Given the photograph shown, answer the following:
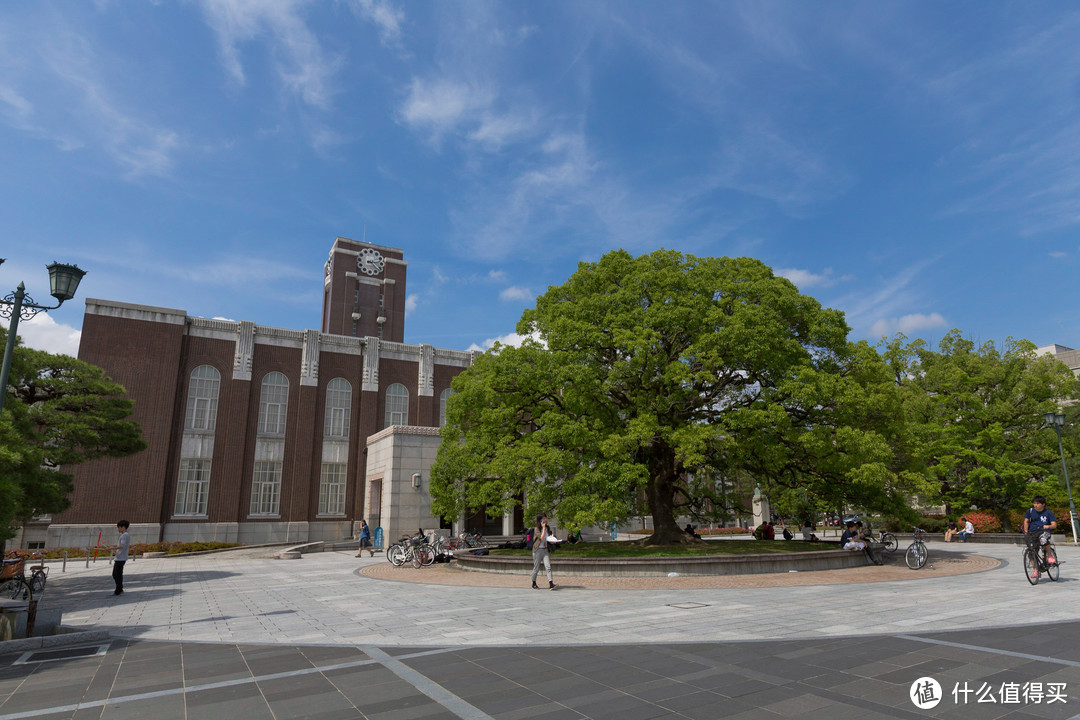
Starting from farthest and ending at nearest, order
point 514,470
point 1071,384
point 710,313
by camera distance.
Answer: point 1071,384 → point 710,313 → point 514,470

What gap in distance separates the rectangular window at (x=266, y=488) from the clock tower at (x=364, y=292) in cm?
2544

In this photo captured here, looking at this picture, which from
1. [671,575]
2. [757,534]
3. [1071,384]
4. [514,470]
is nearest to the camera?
[671,575]

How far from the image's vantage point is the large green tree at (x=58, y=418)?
51.2ft

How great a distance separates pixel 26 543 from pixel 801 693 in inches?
1507

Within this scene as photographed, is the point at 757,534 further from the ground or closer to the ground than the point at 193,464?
closer to the ground

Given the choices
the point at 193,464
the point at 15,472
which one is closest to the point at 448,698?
the point at 15,472

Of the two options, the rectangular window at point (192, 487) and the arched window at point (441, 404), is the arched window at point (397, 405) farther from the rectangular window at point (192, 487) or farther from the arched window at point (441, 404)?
the rectangular window at point (192, 487)

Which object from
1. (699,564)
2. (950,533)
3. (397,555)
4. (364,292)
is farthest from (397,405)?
(950,533)

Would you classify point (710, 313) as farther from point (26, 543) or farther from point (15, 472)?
point (26, 543)

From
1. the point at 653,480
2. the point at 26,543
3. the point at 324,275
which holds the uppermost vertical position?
the point at 324,275

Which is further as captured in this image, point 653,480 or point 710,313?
point 653,480

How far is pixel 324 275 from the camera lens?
69.2m

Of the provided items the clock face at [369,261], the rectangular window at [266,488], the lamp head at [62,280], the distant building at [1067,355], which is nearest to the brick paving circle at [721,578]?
the lamp head at [62,280]

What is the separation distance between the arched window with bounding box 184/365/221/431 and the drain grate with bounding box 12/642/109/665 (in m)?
30.2
